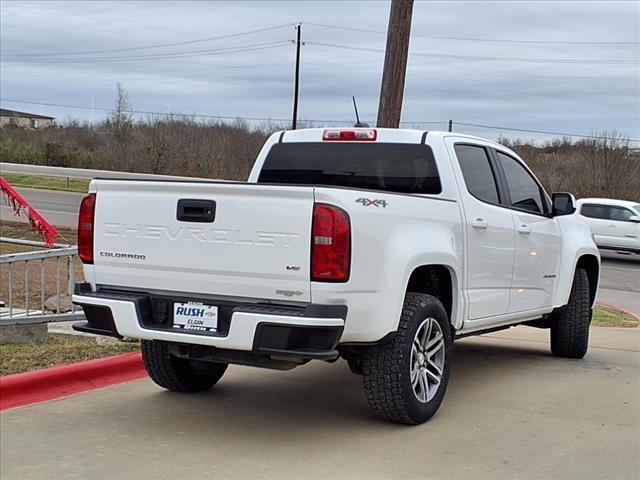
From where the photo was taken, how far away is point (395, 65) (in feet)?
40.3

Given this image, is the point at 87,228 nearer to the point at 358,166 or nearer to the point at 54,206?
the point at 358,166

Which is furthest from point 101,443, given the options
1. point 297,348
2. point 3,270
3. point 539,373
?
point 3,270

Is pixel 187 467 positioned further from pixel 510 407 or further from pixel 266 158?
pixel 266 158

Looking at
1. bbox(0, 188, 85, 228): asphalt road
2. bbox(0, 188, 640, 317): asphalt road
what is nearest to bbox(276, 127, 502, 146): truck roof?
bbox(0, 188, 640, 317): asphalt road

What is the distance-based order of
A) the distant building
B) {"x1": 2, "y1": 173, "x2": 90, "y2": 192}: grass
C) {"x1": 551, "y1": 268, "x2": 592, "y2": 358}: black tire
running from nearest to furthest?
1. {"x1": 551, "y1": 268, "x2": 592, "y2": 358}: black tire
2. {"x1": 2, "y1": 173, "x2": 90, "y2": 192}: grass
3. the distant building

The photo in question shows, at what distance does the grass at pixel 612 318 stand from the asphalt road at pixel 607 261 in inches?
42.8

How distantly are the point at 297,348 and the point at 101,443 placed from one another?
4.60ft

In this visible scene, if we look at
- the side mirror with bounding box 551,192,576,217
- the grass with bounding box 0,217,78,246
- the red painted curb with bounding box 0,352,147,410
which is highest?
the side mirror with bounding box 551,192,576,217

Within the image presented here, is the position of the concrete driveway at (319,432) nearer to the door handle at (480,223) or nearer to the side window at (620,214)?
the door handle at (480,223)

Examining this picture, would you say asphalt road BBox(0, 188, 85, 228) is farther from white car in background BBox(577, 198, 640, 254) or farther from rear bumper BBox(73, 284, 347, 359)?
rear bumper BBox(73, 284, 347, 359)

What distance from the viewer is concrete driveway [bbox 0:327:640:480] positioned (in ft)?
16.0

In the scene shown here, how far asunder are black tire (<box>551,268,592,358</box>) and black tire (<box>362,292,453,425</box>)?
10.1 ft

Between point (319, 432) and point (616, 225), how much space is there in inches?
780

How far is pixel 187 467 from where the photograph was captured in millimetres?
4828
